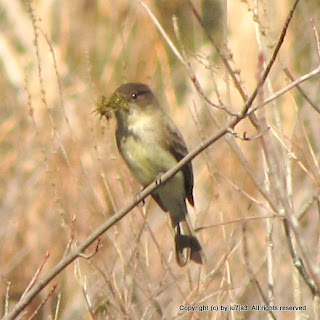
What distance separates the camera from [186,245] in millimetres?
5117

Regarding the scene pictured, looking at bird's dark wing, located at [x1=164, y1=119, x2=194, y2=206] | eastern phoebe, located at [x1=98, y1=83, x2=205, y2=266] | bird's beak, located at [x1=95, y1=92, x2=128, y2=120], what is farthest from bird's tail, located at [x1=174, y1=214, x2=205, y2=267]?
bird's beak, located at [x1=95, y1=92, x2=128, y2=120]

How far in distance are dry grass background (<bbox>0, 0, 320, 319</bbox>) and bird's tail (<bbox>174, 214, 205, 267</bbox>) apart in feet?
0.31

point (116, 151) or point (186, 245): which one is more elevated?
point (116, 151)

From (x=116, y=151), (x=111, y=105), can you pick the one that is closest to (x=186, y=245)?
(x=116, y=151)

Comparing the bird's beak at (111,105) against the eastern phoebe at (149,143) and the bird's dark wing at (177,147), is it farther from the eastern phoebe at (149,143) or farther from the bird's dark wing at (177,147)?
the bird's dark wing at (177,147)

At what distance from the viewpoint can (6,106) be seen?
29.0ft

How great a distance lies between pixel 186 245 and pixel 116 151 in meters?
0.71

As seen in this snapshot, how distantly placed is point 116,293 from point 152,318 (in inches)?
15.7

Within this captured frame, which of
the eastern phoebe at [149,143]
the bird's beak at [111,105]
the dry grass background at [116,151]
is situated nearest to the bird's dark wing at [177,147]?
the eastern phoebe at [149,143]

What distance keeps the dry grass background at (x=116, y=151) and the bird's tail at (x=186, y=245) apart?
96mm

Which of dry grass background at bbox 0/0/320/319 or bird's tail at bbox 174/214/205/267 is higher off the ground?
dry grass background at bbox 0/0/320/319

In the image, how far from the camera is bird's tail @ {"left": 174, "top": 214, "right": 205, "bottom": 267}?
484 cm

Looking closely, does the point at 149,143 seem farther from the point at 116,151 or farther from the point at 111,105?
the point at 111,105

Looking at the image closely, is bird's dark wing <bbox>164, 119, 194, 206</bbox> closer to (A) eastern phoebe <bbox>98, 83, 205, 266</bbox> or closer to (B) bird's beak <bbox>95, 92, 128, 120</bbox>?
(A) eastern phoebe <bbox>98, 83, 205, 266</bbox>
